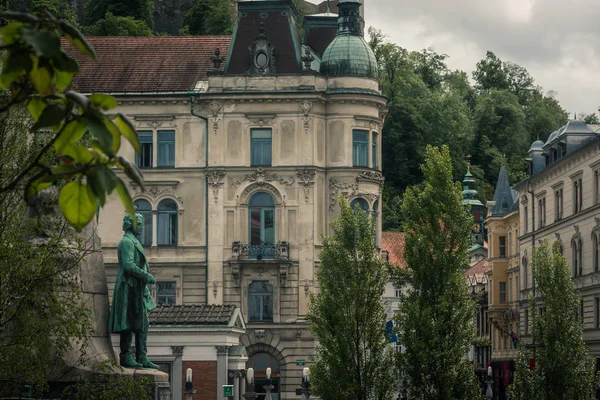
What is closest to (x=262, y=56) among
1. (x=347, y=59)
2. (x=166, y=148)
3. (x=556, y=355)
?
Result: (x=347, y=59)

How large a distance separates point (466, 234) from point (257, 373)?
21.4 metres

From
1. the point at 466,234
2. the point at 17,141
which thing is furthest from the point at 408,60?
the point at 17,141

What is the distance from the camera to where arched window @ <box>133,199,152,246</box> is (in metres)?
Result: 65.6

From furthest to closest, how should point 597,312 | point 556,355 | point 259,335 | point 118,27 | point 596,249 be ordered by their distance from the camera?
point 118,27, point 259,335, point 596,249, point 597,312, point 556,355

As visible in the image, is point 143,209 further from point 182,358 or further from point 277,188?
point 182,358

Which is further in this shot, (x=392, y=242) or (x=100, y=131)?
(x=392, y=242)

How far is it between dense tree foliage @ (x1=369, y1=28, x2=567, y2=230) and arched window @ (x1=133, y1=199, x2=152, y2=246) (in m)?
42.7

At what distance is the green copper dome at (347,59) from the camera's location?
219 ft

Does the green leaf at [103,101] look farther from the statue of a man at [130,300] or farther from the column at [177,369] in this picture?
the column at [177,369]

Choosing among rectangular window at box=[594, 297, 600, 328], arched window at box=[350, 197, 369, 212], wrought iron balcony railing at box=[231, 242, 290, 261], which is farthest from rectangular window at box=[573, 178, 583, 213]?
wrought iron balcony railing at box=[231, 242, 290, 261]

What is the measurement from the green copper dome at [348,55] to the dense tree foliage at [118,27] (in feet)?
110

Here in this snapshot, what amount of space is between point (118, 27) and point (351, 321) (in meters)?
58.3

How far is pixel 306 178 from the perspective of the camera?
215 ft

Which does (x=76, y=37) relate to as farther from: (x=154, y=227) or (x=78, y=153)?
(x=154, y=227)
